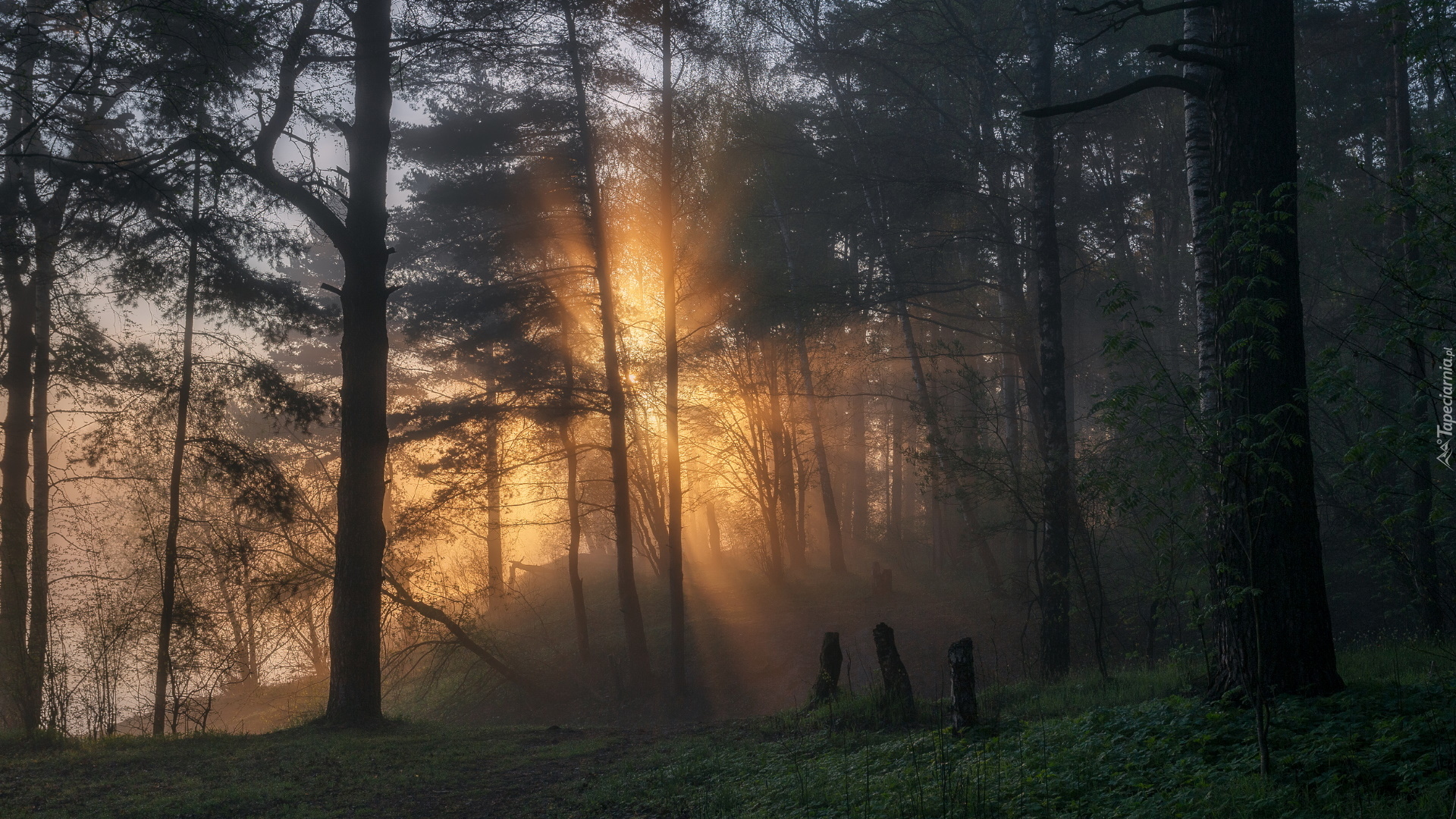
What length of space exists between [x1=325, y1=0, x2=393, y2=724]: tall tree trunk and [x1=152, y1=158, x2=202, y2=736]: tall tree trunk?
8.91 feet

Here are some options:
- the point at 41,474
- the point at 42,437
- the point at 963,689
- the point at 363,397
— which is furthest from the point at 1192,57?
the point at 41,474

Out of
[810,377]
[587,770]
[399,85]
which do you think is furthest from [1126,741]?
[810,377]

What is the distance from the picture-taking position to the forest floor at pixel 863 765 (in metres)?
4.20

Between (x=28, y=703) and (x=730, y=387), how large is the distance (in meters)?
14.2

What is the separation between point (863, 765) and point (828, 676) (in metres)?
3.20

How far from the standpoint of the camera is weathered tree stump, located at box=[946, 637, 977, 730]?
6.67 metres

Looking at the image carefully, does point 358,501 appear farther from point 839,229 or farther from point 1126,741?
point 839,229

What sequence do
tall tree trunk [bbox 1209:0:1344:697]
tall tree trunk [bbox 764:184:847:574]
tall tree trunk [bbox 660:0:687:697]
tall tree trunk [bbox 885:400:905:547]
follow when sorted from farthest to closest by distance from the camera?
tall tree trunk [bbox 885:400:905:547] < tall tree trunk [bbox 764:184:847:574] < tall tree trunk [bbox 660:0:687:697] < tall tree trunk [bbox 1209:0:1344:697]

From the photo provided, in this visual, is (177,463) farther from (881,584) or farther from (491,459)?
(881,584)

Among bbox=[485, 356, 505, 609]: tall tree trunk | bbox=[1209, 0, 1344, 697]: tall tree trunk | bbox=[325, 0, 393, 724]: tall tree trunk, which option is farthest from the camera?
bbox=[485, 356, 505, 609]: tall tree trunk

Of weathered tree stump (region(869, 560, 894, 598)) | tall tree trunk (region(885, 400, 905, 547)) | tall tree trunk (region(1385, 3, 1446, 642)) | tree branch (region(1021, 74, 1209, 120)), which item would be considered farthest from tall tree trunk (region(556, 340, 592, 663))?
tall tree trunk (region(885, 400, 905, 547))

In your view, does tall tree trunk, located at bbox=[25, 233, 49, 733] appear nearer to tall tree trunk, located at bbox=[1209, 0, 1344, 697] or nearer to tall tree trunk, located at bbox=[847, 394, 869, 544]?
tall tree trunk, located at bbox=[1209, 0, 1344, 697]

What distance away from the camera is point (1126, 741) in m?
5.21

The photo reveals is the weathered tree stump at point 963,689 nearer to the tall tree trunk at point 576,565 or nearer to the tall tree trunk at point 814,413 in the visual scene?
the tall tree trunk at point 576,565
